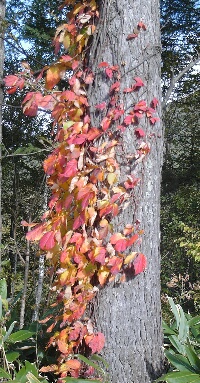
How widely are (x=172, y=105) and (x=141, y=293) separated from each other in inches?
302

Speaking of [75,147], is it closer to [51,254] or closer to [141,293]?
[51,254]

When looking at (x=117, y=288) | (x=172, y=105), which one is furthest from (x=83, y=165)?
(x=172, y=105)

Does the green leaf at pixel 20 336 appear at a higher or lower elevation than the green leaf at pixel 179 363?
higher

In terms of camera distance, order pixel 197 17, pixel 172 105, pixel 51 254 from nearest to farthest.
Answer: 1. pixel 51 254
2. pixel 197 17
3. pixel 172 105

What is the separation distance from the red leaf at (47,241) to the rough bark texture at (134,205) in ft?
1.04

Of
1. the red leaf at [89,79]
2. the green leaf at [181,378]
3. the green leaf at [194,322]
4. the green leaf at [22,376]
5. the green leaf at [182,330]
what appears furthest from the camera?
the green leaf at [194,322]

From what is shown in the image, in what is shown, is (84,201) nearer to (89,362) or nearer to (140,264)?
(140,264)

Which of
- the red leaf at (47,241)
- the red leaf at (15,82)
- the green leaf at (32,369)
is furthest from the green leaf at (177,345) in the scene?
the red leaf at (15,82)

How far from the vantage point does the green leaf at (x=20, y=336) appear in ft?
7.53

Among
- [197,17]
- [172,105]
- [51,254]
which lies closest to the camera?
[51,254]

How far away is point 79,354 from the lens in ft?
6.97

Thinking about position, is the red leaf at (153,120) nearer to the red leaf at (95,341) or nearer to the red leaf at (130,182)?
the red leaf at (130,182)

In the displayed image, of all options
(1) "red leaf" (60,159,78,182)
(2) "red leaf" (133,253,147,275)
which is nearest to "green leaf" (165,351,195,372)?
(2) "red leaf" (133,253,147,275)

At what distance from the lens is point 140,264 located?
2.11 m
